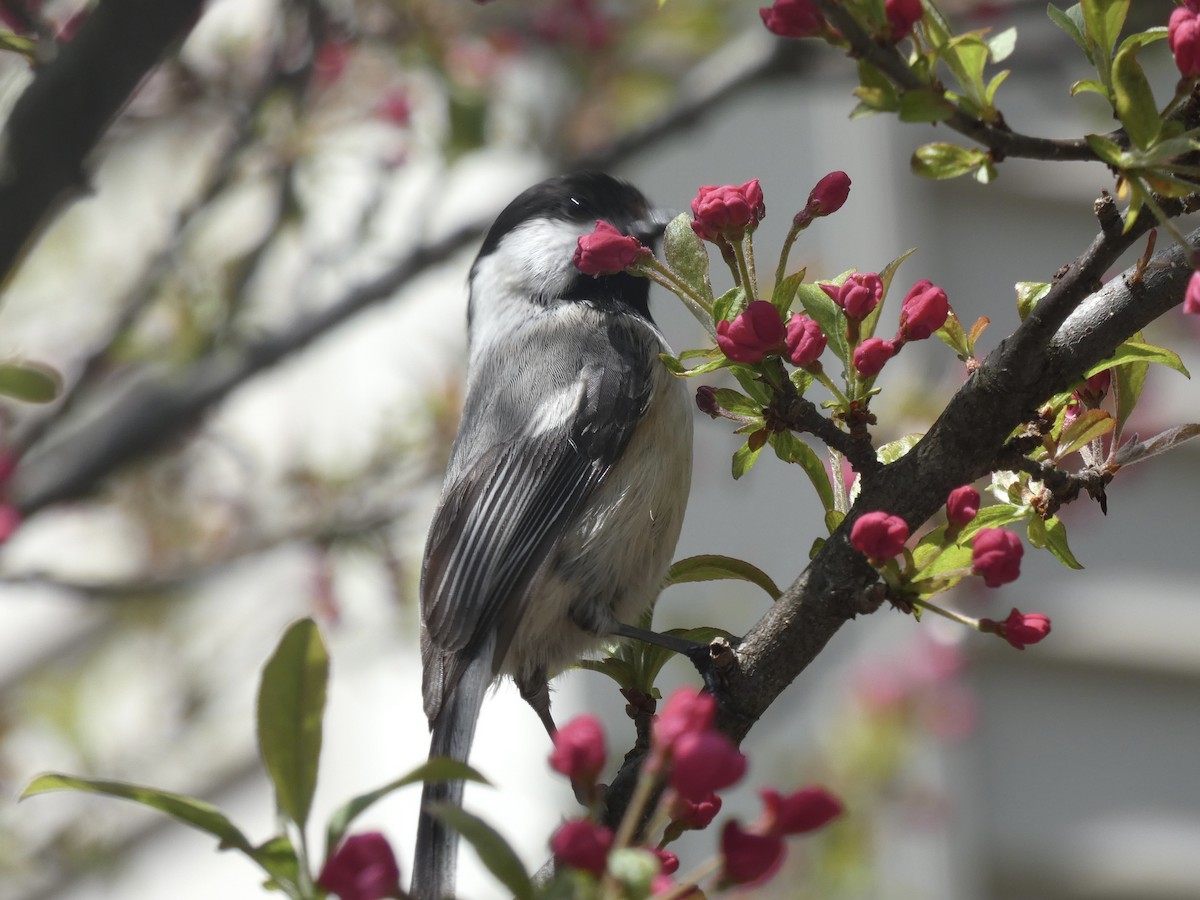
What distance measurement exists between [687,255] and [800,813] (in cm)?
54

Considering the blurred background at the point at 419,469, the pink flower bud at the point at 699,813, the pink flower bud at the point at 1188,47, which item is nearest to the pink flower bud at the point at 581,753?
the pink flower bud at the point at 699,813

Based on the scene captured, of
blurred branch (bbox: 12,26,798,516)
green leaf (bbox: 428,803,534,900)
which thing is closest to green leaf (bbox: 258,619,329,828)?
green leaf (bbox: 428,803,534,900)

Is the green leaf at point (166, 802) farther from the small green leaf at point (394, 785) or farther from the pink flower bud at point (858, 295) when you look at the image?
the pink flower bud at point (858, 295)

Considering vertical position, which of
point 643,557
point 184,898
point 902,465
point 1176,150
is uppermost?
point 1176,150

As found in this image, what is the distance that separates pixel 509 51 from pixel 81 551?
8.41 feet

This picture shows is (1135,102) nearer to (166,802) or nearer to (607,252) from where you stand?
(607,252)

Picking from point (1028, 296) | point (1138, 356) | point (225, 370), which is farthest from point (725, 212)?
point (225, 370)

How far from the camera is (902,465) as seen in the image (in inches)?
51.1

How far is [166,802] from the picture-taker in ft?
3.51

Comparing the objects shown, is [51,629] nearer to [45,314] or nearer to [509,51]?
[45,314]

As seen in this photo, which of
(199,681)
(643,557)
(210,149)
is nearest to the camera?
(643,557)

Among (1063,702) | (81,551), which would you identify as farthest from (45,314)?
(1063,702)

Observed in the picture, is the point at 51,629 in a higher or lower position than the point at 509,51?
lower

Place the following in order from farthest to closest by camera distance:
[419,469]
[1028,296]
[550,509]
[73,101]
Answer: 1. [419,469]
2. [550,509]
3. [73,101]
4. [1028,296]
